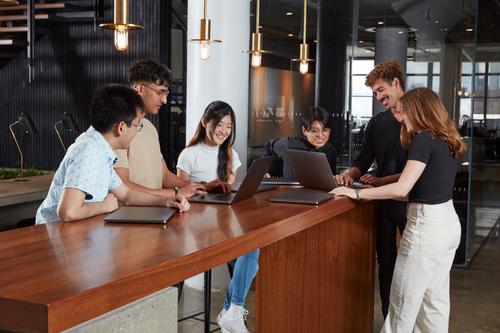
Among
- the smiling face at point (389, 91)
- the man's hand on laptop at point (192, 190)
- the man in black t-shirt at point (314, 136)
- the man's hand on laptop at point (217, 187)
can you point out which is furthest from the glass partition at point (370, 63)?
the man's hand on laptop at point (192, 190)

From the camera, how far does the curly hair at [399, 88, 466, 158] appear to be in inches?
136

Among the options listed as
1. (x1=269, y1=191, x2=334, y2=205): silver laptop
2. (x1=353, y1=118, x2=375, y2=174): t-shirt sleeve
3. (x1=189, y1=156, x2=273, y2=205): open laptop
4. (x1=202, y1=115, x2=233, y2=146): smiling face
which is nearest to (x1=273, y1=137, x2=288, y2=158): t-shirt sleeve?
(x1=353, y1=118, x2=375, y2=174): t-shirt sleeve

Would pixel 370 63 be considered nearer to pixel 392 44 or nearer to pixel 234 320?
pixel 392 44

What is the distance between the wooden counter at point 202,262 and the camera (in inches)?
68.5

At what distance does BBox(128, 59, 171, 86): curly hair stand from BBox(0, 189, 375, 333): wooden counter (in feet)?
2.69

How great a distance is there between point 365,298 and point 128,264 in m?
2.58

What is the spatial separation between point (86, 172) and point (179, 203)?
1.60 ft

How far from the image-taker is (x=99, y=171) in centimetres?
273

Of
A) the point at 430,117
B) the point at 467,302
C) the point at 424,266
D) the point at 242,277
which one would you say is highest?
the point at 430,117

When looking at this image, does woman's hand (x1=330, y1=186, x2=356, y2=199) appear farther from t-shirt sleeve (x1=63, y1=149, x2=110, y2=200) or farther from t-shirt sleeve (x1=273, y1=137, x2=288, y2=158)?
t-shirt sleeve (x1=273, y1=137, x2=288, y2=158)

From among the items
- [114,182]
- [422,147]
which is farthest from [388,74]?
[114,182]

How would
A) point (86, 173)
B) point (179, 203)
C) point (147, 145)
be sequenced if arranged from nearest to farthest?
point (86, 173) < point (179, 203) < point (147, 145)

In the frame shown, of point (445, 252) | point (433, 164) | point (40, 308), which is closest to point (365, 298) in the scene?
point (445, 252)

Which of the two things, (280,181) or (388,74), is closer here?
(388,74)
